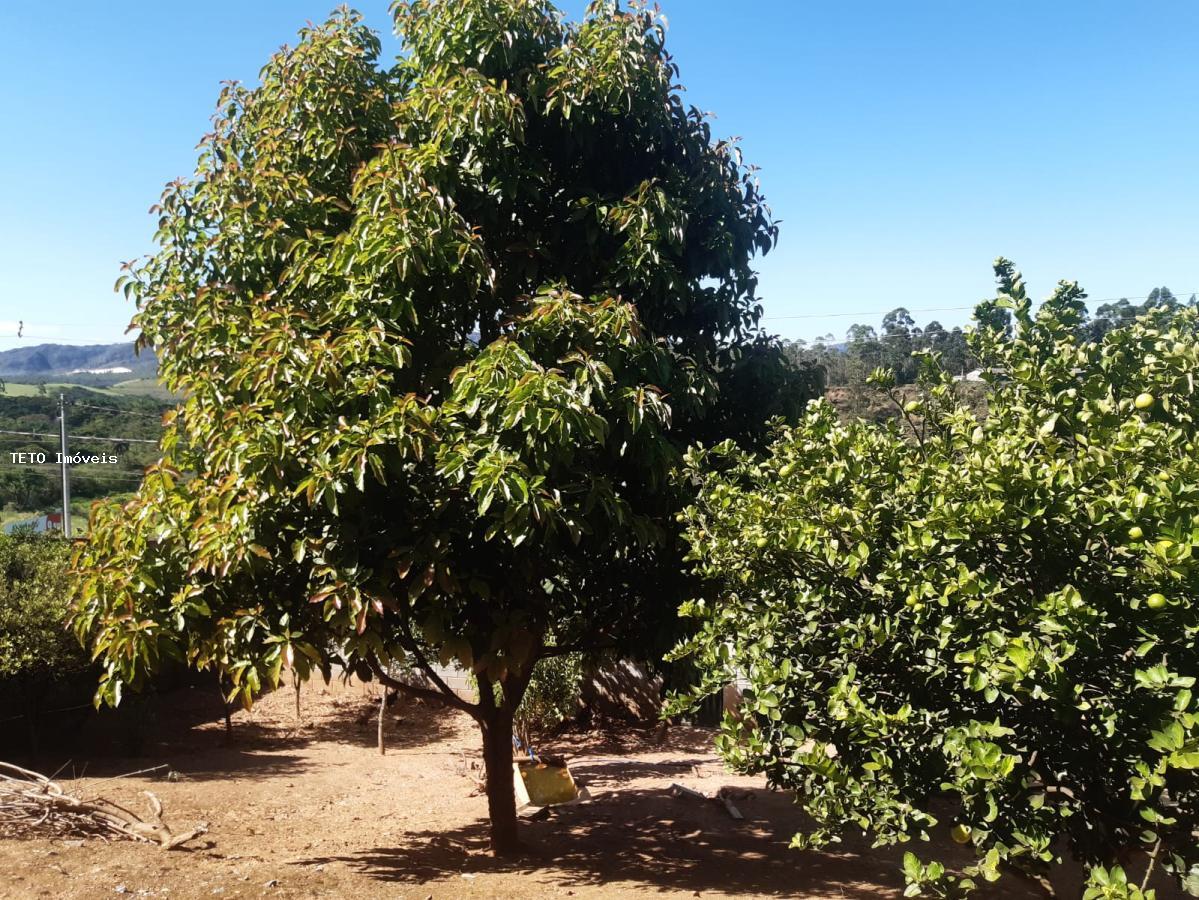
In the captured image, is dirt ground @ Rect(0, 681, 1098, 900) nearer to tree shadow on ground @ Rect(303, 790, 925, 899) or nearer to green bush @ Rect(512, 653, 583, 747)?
tree shadow on ground @ Rect(303, 790, 925, 899)

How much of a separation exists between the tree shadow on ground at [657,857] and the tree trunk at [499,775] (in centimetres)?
15

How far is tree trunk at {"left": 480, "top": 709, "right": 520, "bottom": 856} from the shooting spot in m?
6.20

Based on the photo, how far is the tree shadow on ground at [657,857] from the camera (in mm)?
5730

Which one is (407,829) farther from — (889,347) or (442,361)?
(889,347)

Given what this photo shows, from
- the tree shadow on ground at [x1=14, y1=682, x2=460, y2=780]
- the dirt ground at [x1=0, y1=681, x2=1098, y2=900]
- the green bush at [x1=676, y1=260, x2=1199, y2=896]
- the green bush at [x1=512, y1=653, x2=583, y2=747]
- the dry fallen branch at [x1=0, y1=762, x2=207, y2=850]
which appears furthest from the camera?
the green bush at [x1=512, y1=653, x2=583, y2=747]

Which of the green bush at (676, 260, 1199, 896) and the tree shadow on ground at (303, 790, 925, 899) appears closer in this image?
the green bush at (676, 260, 1199, 896)

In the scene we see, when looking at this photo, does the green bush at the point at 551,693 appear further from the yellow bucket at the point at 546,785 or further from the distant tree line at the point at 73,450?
the distant tree line at the point at 73,450

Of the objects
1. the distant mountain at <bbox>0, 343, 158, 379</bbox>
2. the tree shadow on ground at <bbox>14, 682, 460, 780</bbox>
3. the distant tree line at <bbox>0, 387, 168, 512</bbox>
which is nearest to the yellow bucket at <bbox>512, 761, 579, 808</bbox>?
the tree shadow on ground at <bbox>14, 682, 460, 780</bbox>

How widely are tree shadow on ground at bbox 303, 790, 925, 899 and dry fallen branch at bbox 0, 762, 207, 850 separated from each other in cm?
123

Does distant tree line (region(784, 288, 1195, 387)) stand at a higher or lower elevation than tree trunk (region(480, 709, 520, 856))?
higher

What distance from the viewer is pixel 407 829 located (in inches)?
282

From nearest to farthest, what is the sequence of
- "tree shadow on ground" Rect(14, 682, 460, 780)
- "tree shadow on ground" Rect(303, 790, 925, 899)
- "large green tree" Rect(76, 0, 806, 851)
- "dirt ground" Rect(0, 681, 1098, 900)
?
"large green tree" Rect(76, 0, 806, 851), "dirt ground" Rect(0, 681, 1098, 900), "tree shadow on ground" Rect(303, 790, 925, 899), "tree shadow on ground" Rect(14, 682, 460, 780)

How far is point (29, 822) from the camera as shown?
619 cm

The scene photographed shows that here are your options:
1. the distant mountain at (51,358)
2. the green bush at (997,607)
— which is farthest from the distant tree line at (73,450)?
the distant mountain at (51,358)
